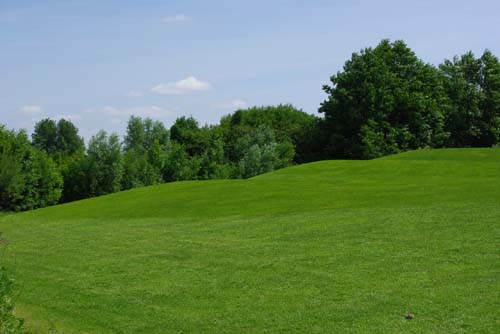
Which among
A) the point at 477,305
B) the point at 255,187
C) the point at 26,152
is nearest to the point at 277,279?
the point at 477,305

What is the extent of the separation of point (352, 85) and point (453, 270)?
6410 centimetres

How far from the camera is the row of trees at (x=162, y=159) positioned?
80875mm

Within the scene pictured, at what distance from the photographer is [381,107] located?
72875mm

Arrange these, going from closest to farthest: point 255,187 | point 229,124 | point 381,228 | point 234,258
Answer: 1. point 234,258
2. point 381,228
3. point 255,187
4. point 229,124

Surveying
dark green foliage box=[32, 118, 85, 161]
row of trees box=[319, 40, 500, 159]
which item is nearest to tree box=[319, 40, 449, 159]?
row of trees box=[319, 40, 500, 159]

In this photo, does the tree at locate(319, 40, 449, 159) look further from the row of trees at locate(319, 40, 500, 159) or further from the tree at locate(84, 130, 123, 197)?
the tree at locate(84, 130, 123, 197)

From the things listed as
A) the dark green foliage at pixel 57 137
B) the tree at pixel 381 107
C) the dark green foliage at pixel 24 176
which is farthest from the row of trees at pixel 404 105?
the dark green foliage at pixel 57 137

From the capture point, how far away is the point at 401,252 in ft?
50.6

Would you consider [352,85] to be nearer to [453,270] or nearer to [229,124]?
[229,124]

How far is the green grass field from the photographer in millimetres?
10891

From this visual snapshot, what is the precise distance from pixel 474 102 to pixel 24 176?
60.7 meters

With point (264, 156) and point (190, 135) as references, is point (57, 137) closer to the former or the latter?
point (190, 135)

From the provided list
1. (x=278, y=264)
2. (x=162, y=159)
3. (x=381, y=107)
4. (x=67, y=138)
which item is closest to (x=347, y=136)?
(x=381, y=107)

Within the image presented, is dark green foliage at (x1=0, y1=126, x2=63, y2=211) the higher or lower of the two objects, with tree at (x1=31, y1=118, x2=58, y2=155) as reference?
lower
